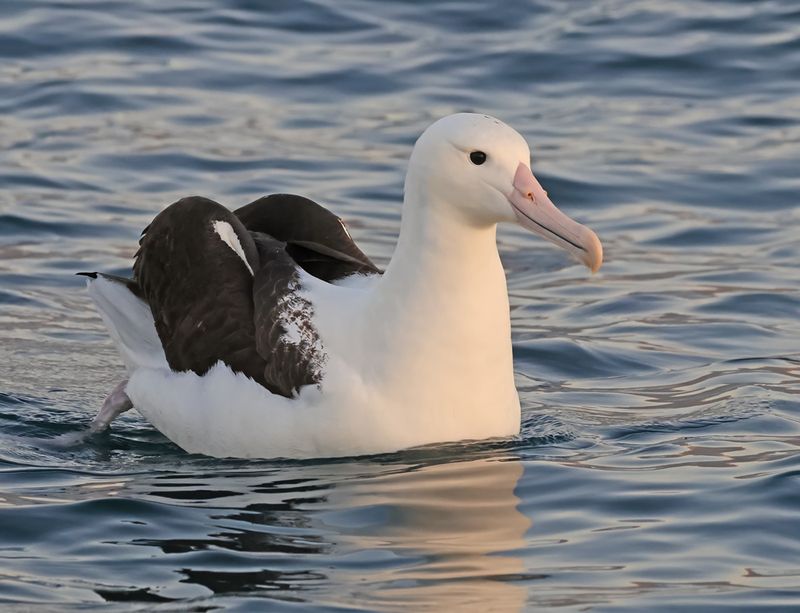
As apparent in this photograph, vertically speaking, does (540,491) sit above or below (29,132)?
below

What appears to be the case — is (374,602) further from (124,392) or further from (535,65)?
(535,65)

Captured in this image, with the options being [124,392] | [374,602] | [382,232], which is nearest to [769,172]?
[382,232]

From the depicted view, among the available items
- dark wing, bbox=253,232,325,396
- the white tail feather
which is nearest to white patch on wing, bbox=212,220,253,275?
dark wing, bbox=253,232,325,396

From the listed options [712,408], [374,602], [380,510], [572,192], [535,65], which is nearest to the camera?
[374,602]

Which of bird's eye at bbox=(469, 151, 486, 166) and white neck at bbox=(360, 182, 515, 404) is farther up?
bird's eye at bbox=(469, 151, 486, 166)

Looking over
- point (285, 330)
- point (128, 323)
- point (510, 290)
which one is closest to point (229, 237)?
point (285, 330)

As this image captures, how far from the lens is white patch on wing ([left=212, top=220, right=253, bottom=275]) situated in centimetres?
845

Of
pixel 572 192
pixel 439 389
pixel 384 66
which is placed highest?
pixel 384 66

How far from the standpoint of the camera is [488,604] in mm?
6172

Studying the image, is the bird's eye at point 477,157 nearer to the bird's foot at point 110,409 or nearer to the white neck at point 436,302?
the white neck at point 436,302

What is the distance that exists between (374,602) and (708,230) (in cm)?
701

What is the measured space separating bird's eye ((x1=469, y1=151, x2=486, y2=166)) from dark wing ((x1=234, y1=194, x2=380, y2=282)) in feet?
4.27

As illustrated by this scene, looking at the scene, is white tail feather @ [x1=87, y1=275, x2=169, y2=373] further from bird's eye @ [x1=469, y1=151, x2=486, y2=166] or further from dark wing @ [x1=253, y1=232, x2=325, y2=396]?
bird's eye @ [x1=469, y1=151, x2=486, y2=166]

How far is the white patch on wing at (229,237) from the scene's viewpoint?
332 inches
